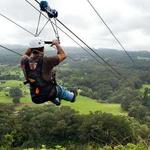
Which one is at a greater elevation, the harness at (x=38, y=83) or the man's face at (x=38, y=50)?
the man's face at (x=38, y=50)

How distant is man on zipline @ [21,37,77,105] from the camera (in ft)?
21.6

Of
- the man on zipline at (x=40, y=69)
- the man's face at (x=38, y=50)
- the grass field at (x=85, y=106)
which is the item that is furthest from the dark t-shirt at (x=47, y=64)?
the grass field at (x=85, y=106)

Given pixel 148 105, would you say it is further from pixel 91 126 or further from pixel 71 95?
pixel 71 95

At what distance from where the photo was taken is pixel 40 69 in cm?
676

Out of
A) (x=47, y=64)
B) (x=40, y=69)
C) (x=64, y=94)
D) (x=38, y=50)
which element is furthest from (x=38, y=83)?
(x=64, y=94)

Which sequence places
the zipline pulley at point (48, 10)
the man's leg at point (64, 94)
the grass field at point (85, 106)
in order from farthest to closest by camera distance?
the grass field at point (85, 106) < the man's leg at point (64, 94) < the zipline pulley at point (48, 10)

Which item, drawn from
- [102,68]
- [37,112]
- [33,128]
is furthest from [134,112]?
[102,68]

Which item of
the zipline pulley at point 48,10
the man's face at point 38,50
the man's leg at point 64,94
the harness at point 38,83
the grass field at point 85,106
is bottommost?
the grass field at point 85,106

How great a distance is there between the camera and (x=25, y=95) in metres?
84.2

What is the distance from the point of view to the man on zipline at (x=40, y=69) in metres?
6.59

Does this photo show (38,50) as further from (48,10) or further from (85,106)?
(85,106)

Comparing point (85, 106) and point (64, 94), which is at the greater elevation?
point (64, 94)

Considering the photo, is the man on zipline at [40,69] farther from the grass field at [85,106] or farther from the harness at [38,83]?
the grass field at [85,106]

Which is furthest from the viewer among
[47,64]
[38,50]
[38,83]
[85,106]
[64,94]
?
[85,106]
